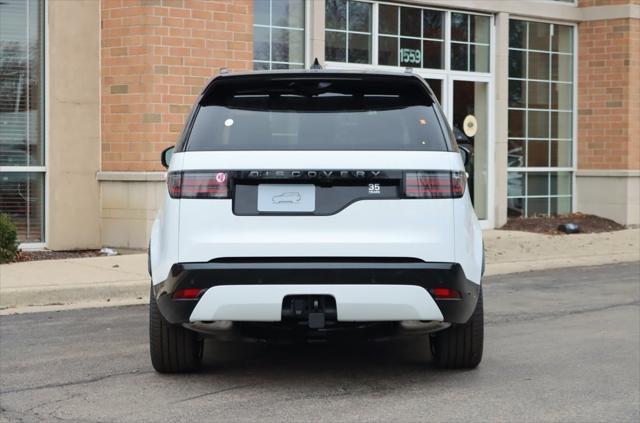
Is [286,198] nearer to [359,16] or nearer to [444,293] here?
[444,293]

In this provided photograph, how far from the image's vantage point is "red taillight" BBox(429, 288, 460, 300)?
566cm

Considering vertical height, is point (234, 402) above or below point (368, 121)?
below

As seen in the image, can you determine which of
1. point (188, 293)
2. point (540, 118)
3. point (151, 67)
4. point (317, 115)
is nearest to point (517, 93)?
point (540, 118)

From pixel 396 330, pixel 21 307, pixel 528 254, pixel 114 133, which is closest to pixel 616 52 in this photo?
pixel 528 254

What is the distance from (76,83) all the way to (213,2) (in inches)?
80.0

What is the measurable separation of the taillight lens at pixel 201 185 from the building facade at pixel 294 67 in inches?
287

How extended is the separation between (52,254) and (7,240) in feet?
3.91

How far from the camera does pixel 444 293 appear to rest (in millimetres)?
5680

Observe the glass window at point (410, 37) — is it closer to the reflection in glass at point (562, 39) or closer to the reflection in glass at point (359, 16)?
the reflection in glass at point (359, 16)

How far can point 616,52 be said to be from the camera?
18.2m

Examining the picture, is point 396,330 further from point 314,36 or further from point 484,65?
point 484,65

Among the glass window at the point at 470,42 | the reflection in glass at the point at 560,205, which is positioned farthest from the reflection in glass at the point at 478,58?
the reflection in glass at the point at 560,205

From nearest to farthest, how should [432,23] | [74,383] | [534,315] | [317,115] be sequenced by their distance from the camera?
[317,115] → [74,383] → [534,315] → [432,23]

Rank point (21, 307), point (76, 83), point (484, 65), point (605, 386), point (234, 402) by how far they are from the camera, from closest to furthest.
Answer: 1. point (234, 402)
2. point (605, 386)
3. point (21, 307)
4. point (76, 83)
5. point (484, 65)
